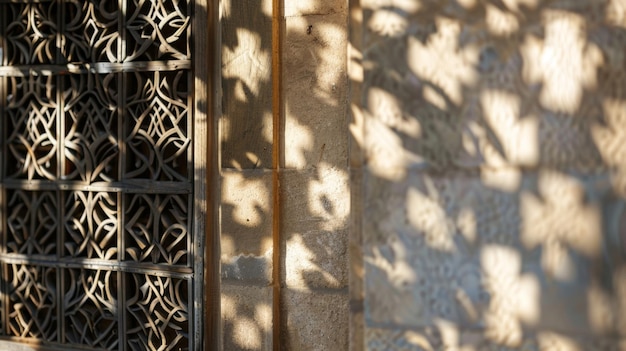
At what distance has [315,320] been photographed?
12.8ft

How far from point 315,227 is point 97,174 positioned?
4.68ft

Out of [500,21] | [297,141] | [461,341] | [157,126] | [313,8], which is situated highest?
[313,8]

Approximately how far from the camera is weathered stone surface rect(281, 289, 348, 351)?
388 centimetres

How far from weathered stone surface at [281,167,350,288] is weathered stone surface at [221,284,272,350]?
173 mm

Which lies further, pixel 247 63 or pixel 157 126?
pixel 157 126

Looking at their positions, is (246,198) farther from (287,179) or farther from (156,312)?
(156,312)

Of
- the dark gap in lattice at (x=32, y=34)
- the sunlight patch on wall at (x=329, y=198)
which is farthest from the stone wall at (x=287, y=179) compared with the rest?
the dark gap in lattice at (x=32, y=34)

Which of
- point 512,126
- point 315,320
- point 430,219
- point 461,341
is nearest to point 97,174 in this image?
point 315,320

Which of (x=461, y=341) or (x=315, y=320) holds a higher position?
(x=461, y=341)

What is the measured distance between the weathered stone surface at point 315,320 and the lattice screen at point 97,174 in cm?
60

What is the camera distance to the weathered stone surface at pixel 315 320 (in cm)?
388

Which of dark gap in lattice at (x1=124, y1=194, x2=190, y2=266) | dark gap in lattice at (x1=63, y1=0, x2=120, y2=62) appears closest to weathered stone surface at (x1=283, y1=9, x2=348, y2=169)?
dark gap in lattice at (x1=124, y1=194, x2=190, y2=266)

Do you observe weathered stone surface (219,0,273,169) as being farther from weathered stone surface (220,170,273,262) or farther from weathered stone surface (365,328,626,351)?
weathered stone surface (365,328,626,351)

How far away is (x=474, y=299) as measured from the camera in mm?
2842
